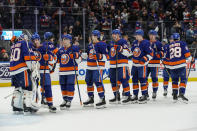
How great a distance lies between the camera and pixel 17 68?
5762 mm

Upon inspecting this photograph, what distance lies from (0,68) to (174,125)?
722 cm

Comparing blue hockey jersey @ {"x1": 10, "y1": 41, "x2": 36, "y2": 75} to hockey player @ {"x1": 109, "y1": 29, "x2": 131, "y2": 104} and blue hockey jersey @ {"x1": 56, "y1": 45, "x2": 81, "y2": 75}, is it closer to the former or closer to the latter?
blue hockey jersey @ {"x1": 56, "y1": 45, "x2": 81, "y2": 75}

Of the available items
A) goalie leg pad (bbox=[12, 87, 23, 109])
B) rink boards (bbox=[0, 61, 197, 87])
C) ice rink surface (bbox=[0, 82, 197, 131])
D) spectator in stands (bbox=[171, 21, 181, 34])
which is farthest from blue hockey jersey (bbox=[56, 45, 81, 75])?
spectator in stands (bbox=[171, 21, 181, 34])

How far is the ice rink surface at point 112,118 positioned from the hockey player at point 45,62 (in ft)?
0.97

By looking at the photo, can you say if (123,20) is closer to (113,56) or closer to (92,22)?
(92,22)

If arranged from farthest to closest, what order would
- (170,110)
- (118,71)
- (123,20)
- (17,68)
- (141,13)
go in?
1. (141,13)
2. (123,20)
3. (118,71)
4. (170,110)
5. (17,68)

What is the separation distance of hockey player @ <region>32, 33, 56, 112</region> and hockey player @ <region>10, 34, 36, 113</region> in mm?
380

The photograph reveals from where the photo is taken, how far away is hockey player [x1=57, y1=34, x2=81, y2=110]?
251 inches

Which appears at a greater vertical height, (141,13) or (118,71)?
(141,13)

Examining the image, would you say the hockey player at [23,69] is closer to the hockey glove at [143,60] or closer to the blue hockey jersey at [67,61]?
the blue hockey jersey at [67,61]

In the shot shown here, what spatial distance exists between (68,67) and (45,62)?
17.2 inches

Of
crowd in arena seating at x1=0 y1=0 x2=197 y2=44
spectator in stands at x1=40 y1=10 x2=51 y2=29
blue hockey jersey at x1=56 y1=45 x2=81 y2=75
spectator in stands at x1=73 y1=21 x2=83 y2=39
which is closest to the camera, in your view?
blue hockey jersey at x1=56 y1=45 x2=81 y2=75

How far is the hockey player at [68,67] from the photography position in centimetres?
637

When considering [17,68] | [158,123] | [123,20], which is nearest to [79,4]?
[123,20]
